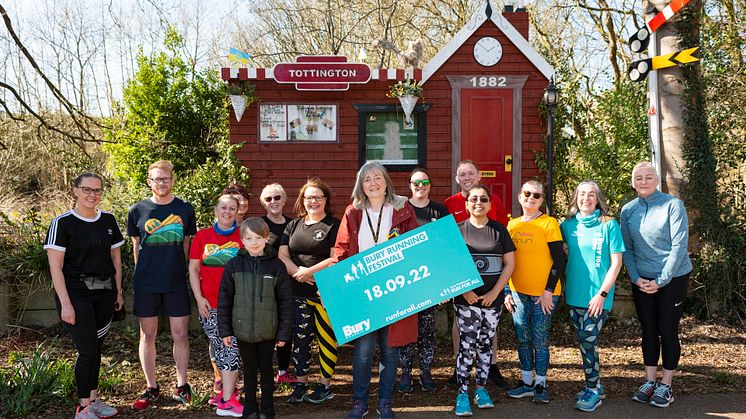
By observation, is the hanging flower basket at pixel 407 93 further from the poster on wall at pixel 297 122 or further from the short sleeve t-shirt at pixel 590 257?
the short sleeve t-shirt at pixel 590 257

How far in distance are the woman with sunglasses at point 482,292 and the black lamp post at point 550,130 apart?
4.32 meters

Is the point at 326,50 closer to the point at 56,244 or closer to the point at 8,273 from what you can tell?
the point at 8,273

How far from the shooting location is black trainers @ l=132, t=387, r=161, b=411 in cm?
451

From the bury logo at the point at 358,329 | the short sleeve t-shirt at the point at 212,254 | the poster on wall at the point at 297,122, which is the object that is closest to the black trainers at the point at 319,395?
the bury logo at the point at 358,329

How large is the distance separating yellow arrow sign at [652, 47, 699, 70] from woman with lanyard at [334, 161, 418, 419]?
184 inches

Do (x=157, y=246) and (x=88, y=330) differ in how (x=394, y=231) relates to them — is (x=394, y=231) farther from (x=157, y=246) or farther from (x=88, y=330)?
(x=88, y=330)

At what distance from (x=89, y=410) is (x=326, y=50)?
59.0 feet

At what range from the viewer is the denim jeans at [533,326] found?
439 centimetres

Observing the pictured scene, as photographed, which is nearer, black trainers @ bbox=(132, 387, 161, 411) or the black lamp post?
black trainers @ bbox=(132, 387, 161, 411)

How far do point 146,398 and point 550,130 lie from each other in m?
6.44

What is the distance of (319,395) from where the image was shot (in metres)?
4.62

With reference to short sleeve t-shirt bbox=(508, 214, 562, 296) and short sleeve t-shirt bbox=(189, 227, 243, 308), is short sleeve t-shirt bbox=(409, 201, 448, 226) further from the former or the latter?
short sleeve t-shirt bbox=(189, 227, 243, 308)

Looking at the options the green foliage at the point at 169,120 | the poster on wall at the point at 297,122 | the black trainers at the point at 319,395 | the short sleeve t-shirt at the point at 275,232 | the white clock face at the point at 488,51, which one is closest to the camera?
the black trainers at the point at 319,395

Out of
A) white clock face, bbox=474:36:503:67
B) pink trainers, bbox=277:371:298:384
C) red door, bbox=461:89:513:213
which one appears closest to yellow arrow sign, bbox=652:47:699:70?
red door, bbox=461:89:513:213
